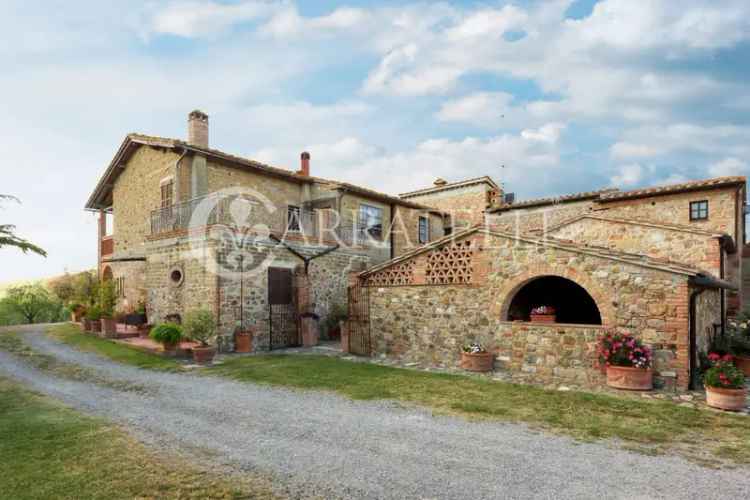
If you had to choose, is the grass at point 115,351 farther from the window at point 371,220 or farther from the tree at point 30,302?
the window at point 371,220

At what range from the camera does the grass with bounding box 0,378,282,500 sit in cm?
417

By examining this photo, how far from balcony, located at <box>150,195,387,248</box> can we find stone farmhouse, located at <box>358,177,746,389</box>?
4952 millimetres

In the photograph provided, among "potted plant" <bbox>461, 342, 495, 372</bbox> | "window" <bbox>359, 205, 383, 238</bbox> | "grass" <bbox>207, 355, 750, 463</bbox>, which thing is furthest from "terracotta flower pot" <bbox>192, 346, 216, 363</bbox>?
"window" <bbox>359, 205, 383, 238</bbox>

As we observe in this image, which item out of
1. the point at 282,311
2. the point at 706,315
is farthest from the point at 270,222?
the point at 706,315

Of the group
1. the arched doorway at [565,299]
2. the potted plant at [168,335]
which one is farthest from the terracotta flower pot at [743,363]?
the potted plant at [168,335]

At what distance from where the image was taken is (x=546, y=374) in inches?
383

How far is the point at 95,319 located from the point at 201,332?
7740 mm

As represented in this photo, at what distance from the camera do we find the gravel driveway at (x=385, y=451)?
14.1 ft

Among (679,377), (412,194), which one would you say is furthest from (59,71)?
(412,194)

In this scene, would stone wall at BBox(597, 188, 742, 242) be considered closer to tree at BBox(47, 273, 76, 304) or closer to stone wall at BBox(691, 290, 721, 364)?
stone wall at BBox(691, 290, 721, 364)

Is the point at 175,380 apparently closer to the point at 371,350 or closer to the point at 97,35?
the point at 371,350

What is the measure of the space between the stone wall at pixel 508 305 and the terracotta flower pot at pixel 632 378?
0.42 meters

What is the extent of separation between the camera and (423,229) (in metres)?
25.0

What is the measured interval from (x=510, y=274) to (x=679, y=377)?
3.97m
